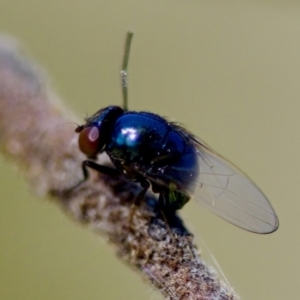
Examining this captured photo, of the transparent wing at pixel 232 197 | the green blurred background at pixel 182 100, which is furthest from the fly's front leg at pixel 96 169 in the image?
the green blurred background at pixel 182 100

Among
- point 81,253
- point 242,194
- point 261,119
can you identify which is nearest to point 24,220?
point 81,253

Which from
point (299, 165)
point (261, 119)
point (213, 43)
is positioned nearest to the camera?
point (299, 165)

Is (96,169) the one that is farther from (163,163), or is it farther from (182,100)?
(182,100)

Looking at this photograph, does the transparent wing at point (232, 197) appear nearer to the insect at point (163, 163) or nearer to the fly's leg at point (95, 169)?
the insect at point (163, 163)

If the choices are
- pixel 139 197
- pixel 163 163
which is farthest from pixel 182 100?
pixel 139 197

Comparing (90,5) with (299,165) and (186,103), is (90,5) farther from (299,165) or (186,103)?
(299,165)
